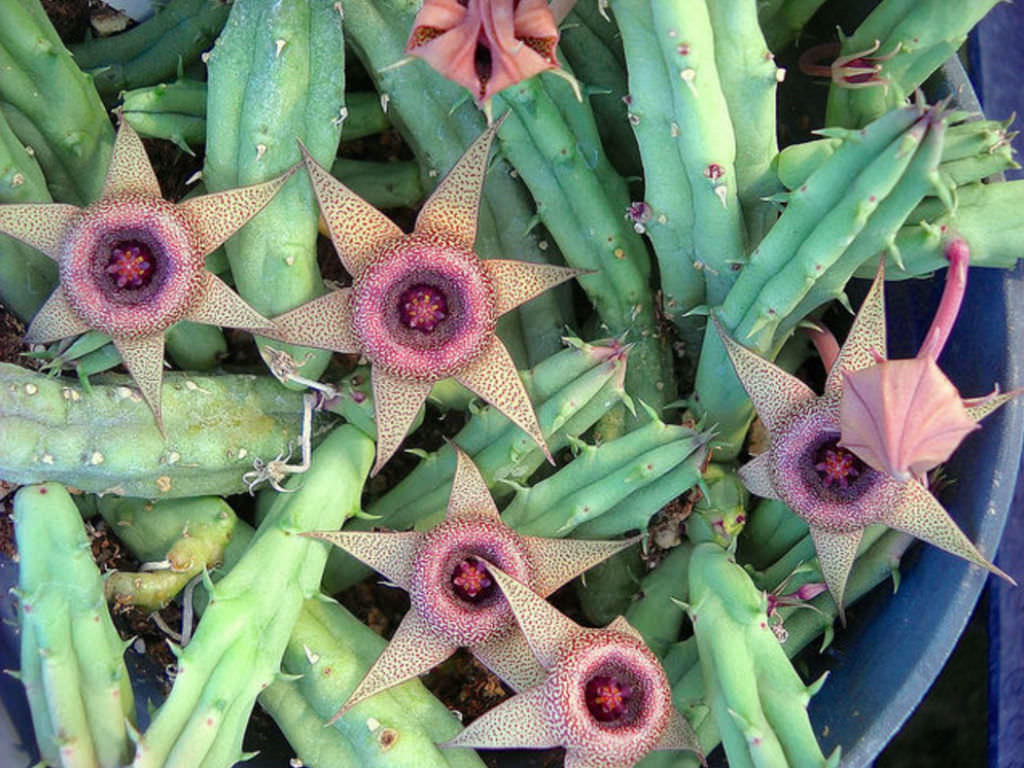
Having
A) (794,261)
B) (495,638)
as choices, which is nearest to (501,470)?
(495,638)

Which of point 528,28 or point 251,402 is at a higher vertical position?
point 528,28

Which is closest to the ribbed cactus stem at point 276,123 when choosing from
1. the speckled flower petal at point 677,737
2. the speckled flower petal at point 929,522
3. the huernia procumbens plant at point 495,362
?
the huernia procumbens plant at point 495,362

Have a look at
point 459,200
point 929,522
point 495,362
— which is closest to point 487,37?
point 459,200

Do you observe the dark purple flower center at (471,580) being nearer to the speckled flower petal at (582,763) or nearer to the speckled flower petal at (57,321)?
the speckled flower petal at (582,763)

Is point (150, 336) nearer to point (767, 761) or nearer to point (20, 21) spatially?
point (20, 21)

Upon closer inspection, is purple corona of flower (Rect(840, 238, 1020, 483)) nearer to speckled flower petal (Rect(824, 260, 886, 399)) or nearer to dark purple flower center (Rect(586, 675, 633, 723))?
speckled flower petal (Rect(824, 260, 886, 399))

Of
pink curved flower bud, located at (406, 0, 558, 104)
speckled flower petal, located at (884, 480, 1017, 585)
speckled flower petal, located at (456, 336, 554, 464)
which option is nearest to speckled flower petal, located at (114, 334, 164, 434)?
speckled flower petal, located at (456, 336, 554, 464)
